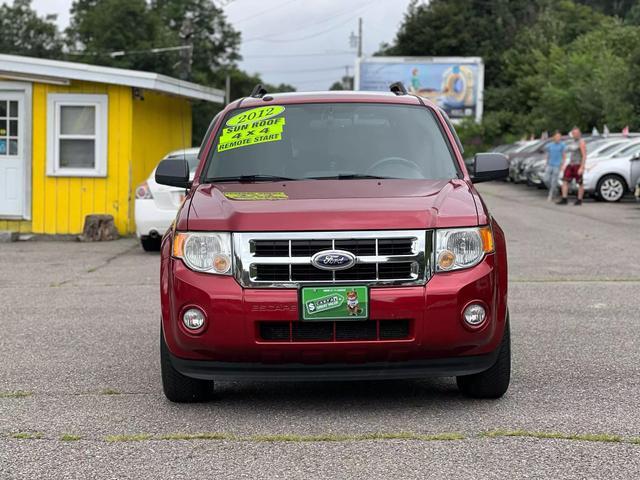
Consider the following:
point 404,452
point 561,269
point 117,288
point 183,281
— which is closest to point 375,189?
point 183,281

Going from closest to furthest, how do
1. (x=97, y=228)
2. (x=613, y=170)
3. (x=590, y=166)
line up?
(x=97, y=228) → (x=613, y=170) → (x=590, y=166)

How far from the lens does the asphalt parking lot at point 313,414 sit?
4707 mm

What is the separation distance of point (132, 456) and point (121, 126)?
1355 cm

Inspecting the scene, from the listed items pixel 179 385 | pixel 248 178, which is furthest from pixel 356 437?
pixel 248 178

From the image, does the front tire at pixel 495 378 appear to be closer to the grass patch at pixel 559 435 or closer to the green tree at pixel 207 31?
the grass patch at pixel 559 435

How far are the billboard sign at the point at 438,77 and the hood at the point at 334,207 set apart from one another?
6039cm

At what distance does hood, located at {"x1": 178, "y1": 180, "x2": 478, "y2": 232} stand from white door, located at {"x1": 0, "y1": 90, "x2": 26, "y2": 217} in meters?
12.8

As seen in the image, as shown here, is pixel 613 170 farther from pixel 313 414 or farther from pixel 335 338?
pixel 335 338

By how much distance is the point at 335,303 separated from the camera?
17.4 feet

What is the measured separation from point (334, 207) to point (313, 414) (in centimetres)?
113

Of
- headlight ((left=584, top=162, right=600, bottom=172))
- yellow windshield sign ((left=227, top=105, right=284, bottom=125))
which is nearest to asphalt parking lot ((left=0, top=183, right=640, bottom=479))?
yellow windshield sign ((left=227, top=105, right=284, bottom=125))

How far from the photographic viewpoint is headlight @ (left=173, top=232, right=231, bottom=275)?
5.46m

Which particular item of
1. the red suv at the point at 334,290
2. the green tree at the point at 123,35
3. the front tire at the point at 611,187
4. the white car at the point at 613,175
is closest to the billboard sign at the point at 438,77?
the green tree at the point at 123,35

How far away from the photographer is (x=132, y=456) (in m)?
4.87
